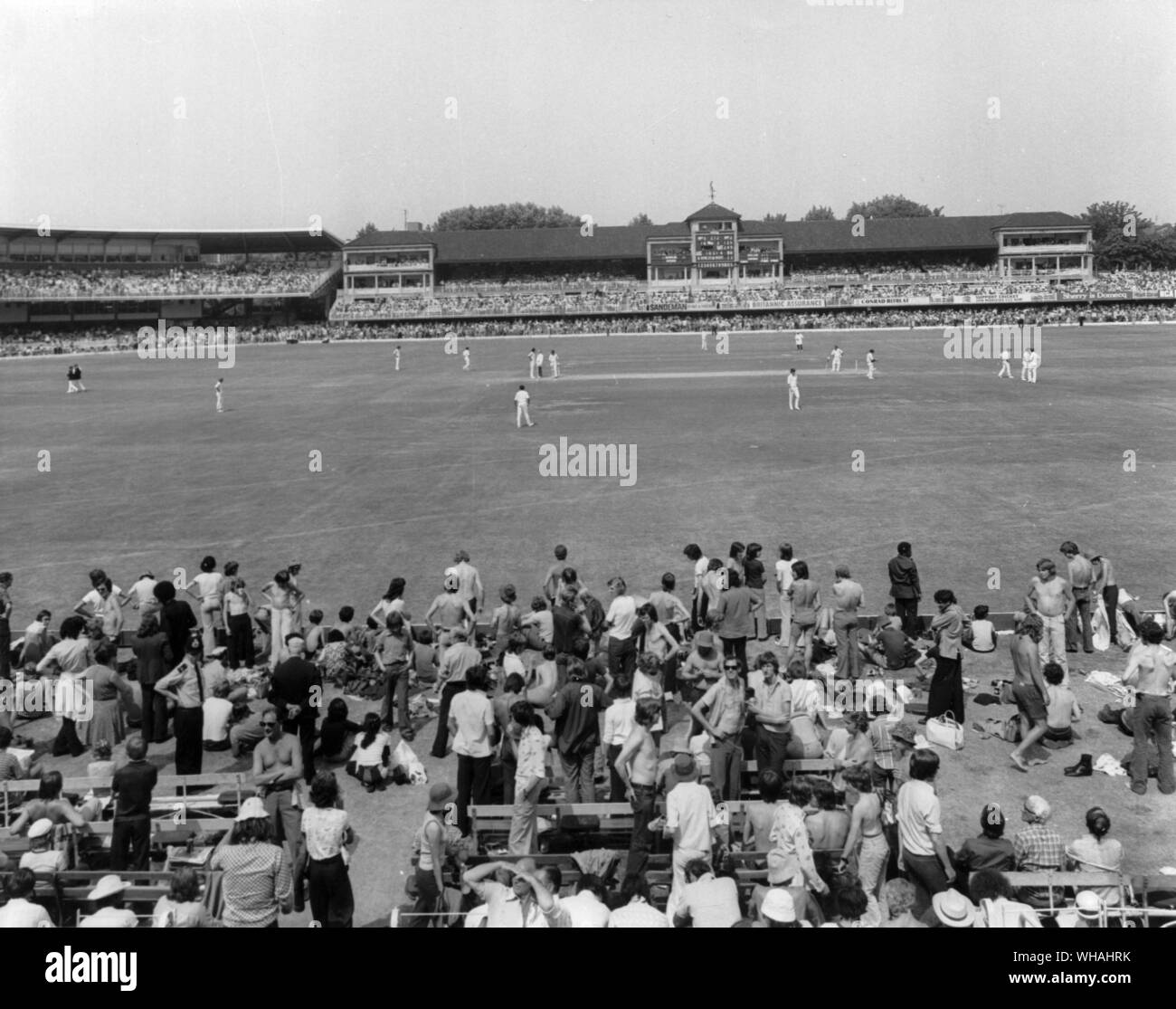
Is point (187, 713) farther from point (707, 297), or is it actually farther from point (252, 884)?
point (707, 297)

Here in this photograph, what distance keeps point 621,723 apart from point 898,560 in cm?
607

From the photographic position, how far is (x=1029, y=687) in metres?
9.94

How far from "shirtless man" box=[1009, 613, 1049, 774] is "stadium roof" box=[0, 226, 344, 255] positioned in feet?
313

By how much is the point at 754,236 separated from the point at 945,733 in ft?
311

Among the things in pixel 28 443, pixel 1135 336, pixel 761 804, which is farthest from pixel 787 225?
pixel 761 804

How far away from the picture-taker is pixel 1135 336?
63.0m

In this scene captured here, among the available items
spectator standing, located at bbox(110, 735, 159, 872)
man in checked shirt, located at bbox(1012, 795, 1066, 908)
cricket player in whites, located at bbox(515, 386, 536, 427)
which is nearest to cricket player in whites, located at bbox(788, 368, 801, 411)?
cricket player in whites, located at bbox(515, 386, 536, 427)

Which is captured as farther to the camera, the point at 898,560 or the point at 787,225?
the point at 787,225

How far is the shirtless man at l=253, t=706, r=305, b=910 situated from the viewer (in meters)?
7.87

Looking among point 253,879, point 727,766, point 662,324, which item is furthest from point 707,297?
point 253,879

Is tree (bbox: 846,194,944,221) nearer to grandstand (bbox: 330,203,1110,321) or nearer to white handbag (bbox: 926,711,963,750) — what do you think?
grandstand (bbox: 330,203,1110,321)

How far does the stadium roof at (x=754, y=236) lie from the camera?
99.1 m

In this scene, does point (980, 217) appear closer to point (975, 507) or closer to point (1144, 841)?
point (975, 507)

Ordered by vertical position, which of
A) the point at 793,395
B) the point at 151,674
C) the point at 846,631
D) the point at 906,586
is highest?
the point at 793,395
